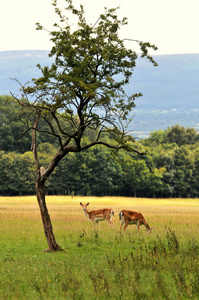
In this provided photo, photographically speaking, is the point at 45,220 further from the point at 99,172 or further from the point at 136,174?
the point at 136,174

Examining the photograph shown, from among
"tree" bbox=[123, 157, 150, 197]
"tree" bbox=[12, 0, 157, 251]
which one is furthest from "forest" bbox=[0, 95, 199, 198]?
"tree" bbox=[12, 0, 157, 251]

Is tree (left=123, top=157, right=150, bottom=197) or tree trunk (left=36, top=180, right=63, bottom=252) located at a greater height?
tree (left=123, top=157, right=150, bottom=197)

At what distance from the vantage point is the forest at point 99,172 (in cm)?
9019

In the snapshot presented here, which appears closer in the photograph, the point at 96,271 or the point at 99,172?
the point at 96,271

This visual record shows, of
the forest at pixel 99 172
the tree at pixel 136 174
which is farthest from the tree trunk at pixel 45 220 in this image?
the tree at pixel 136 174

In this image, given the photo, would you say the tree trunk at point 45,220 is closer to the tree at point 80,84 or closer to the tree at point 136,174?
the tree at point 80,84

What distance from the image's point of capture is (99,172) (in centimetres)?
9600

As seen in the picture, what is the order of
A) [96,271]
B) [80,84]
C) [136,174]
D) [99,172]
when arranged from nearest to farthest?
[96,271] → [80,84] → [99,172] → [136,174]

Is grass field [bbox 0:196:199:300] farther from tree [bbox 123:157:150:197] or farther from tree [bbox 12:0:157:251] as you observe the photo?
tree [bbox 123:157:150:197]

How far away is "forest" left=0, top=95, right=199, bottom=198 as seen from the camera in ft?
296

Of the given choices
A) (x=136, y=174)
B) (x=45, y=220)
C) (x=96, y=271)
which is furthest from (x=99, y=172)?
(x=96, y=271)

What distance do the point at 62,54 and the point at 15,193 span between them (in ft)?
263

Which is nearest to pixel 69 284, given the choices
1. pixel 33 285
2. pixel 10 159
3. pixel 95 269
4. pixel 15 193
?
pixel 33 285

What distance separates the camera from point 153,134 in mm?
163875
